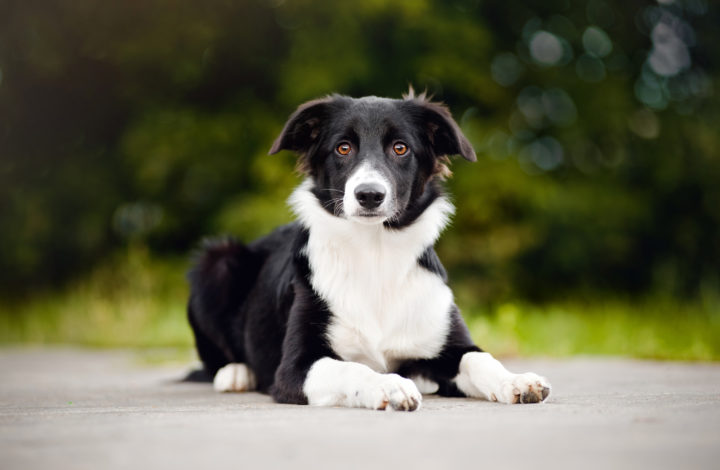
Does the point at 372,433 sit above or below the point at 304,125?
below

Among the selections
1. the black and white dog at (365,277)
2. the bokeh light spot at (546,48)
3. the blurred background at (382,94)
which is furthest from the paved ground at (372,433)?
the bokeh light spot at (546,48)

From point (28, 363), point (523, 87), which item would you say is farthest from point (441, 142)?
point (523, 87)

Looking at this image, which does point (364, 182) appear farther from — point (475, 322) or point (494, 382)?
point (475, 322)

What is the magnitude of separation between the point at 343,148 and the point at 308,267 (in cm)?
67

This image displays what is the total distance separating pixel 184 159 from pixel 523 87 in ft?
20.6

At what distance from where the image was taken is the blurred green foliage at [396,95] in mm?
12727

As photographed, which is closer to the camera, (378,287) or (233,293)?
(378,287)

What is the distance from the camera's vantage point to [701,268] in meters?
13.3

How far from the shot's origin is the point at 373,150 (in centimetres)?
394

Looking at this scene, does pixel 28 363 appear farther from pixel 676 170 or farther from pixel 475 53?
pixel 676 170

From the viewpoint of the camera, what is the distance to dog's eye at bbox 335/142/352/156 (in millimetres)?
4043

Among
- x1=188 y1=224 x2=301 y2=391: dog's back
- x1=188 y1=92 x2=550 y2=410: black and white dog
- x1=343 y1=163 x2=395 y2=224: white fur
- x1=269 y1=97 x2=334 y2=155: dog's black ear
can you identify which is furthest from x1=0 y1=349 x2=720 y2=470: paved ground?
x1=269 y1=97 x2=334 y2=155: dog's black ear

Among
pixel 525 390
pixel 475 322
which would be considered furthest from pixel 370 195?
pixel 475 322

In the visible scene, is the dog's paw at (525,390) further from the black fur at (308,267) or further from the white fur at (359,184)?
the white fur at (359,184)
